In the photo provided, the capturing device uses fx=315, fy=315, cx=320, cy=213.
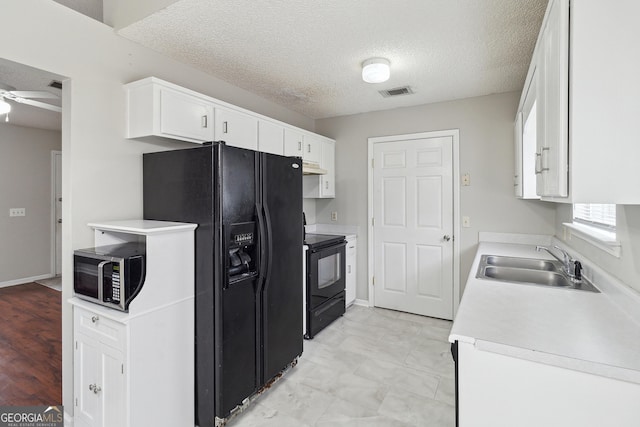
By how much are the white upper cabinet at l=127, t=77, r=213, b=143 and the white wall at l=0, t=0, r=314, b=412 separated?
102mm

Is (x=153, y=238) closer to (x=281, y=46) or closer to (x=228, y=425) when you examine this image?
(x=228, y=425)

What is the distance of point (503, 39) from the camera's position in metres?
2.18

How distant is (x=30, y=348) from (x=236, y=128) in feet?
9.07

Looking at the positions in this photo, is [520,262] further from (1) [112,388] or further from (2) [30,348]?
(2) [30,348]

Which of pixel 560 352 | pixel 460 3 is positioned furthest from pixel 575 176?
pixel 460 3

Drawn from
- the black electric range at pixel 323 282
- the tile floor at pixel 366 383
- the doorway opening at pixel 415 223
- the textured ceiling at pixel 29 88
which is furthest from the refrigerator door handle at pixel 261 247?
the doorway opening at pixel 415 223

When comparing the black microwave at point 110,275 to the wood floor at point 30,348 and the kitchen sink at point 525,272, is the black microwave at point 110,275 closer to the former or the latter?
the wood floor at point 30,348

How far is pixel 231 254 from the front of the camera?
2.02m

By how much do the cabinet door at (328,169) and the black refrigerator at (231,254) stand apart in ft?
5.05

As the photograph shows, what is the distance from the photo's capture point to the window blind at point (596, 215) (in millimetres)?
1743

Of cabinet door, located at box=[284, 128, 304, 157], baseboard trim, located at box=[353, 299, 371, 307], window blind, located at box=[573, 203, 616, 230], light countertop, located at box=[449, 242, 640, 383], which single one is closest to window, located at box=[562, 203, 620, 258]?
window blind, located at box=[573, 203, 616, 230]

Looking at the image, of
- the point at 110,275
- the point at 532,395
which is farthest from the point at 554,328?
the point at 110,275

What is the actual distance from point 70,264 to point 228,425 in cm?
139

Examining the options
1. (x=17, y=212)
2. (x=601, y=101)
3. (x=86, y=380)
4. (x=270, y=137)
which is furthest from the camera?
(x=17, y=212)
